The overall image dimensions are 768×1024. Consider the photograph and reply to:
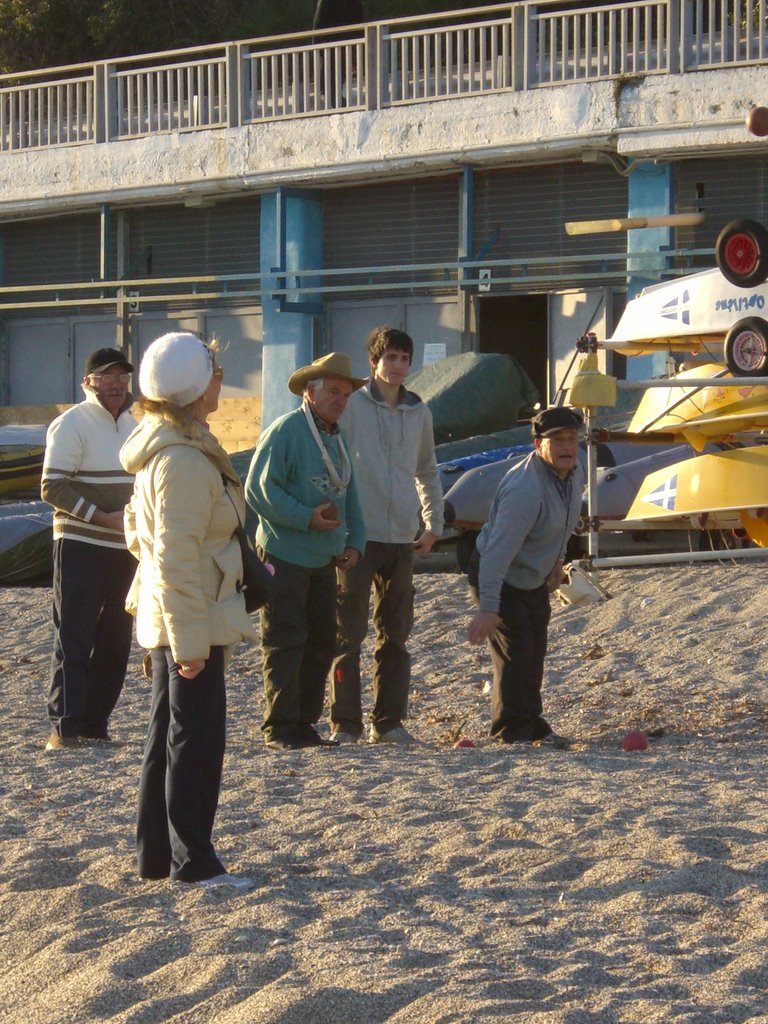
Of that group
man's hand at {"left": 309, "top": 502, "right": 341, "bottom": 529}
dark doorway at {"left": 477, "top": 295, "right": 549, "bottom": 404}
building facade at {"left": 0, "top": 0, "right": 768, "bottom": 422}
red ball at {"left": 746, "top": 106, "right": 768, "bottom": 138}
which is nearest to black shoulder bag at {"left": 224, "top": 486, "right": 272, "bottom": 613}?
man's hand at {"left": 309, "top": 502, "right": 341, "bottom": 529}

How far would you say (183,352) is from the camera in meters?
5.42

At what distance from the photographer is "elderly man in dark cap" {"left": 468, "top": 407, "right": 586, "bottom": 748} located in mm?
8172

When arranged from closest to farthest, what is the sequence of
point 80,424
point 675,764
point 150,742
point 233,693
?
point 150,742
point 675,764
point 80,424
point 233,693

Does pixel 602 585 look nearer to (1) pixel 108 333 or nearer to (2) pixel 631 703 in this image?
(2) pixel 631 703

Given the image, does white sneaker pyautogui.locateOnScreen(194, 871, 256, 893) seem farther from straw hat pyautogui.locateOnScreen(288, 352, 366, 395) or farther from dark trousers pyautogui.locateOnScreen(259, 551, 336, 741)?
straw hat pyautogui.locateOnScreen(288, 352, 366, 395)

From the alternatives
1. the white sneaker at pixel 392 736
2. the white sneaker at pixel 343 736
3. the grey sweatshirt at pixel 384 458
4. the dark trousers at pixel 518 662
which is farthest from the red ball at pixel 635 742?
the grey sweatshirt at pixel 384 458

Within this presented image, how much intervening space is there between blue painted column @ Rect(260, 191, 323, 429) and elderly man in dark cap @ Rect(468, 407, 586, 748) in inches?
689

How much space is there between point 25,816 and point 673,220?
15.5 m

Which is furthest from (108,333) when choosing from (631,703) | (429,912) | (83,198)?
(429,912)

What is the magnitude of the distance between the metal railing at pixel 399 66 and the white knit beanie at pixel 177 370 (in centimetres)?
1732

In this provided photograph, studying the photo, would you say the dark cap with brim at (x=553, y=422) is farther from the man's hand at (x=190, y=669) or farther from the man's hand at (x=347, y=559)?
the man's hand at (x=190, y=669)

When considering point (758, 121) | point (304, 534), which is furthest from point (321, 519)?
point (758, 121)

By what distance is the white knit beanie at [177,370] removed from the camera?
542 cm

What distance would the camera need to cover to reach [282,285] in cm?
2597
